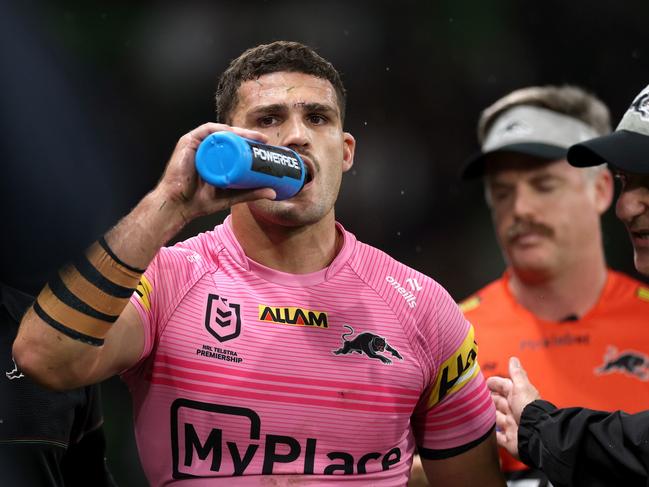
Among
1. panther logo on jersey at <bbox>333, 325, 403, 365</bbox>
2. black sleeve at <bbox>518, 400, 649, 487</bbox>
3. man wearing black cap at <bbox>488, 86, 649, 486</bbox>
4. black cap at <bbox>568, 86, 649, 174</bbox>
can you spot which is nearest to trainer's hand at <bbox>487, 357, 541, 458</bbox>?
man wearing black cap at <bbox>488, 86, 649, 486</bbox>

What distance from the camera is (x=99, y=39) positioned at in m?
4.57

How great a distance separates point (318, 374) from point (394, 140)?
3.05 meters

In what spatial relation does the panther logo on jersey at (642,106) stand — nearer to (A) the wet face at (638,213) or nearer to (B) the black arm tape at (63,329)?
(A) the wet face at (638,213)

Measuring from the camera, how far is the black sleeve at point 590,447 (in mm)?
2338

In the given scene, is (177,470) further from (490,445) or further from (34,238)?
(490,445)

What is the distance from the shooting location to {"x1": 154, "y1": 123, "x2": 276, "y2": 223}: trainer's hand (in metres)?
2.00

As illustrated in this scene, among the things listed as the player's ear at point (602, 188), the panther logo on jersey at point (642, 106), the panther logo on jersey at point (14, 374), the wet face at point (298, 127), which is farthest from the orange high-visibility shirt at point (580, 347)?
the panther logo on jersey at point (14, 374)

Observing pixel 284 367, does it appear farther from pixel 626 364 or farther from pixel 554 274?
pixel 554 274

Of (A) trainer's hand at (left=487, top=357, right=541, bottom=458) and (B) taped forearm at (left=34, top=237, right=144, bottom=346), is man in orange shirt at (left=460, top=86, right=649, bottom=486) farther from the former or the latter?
(B) taped forearm at (left=34, top=237, right=144, bottom=346)

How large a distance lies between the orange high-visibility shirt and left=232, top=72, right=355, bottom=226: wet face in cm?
154

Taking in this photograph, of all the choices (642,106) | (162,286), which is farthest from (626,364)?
(162,286)

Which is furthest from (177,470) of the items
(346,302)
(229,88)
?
(229,88)

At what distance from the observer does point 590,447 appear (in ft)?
7.89

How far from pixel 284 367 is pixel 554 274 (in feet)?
6.49
